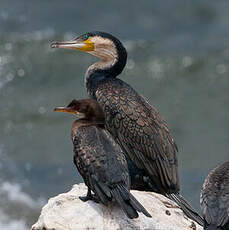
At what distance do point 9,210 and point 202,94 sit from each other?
7266 millimetres

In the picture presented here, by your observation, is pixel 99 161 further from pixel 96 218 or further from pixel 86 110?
pixel 86 110

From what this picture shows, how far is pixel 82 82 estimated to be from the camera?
63.0ft

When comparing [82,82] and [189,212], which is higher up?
[82,82]

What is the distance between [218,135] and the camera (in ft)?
58.7

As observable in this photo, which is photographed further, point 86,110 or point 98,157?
point 86,110

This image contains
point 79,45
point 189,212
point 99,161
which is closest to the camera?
point 99,161

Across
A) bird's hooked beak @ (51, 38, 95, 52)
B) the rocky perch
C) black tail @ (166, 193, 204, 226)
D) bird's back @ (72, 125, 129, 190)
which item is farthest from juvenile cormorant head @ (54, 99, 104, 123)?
bird's hooked beak @ (51, 38, 95, 52)

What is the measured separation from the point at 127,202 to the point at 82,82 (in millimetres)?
12429

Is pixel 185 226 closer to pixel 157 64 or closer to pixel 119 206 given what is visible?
pixel 119 206

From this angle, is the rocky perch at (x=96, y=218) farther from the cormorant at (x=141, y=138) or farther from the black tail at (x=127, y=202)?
the cormorant at (x=141, y=138)

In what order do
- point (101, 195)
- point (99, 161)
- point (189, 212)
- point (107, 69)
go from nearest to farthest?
1. point (101, 195)
2. point (99, 161)
3. point (189, 212)
4. point (107, 69)

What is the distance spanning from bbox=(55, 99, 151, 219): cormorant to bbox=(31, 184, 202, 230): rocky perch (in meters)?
0.13

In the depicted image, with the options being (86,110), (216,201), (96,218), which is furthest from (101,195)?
(216,201)

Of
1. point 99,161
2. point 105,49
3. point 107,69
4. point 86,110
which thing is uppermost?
point 105,49
